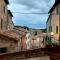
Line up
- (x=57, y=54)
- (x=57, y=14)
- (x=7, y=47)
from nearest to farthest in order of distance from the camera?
(x=57, y=54), (x=7, y=47), (x=57, y=14)

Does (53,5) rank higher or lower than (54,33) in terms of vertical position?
higher

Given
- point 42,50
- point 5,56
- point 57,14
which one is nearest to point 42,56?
point 42,50

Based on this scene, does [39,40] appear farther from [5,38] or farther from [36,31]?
[5,38]

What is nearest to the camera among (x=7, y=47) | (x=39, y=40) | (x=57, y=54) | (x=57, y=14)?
(x=57, y=54)

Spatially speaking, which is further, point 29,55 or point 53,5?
point 53,5


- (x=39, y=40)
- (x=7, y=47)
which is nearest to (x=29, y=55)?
(x=7, y=47)

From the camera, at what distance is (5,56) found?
1140 centimetres

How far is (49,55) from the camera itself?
37.7 feet

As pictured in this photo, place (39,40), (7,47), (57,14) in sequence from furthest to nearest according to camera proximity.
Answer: (39,40) < (57,14) < (7,47)

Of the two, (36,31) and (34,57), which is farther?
(36,31)

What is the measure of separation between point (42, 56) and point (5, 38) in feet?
46.1

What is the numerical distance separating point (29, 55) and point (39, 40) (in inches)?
1714

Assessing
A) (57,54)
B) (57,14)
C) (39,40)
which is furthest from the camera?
(39,40)

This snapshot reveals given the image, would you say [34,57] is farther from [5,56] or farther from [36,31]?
[36,31]
